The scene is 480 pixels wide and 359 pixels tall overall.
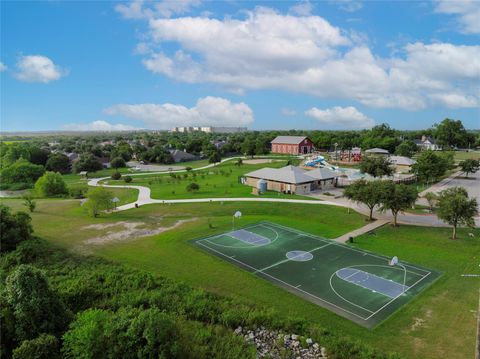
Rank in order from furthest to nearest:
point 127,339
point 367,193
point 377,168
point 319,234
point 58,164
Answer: point 58,164 < point 377,168 < point 367,193 < point 319,234 < point 127,339

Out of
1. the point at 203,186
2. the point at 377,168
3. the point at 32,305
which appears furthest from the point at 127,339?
the point at 377,168

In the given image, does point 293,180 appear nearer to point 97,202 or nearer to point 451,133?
point 97,202

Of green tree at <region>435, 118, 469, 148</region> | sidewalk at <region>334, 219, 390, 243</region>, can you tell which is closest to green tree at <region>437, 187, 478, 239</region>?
sidewalk at <region>334, 219, 390, 243</region>

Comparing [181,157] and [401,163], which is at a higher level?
[401,163]

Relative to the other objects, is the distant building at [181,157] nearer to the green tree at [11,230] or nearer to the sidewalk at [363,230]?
the green tree at [11,230]

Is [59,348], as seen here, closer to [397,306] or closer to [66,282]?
[66,282]

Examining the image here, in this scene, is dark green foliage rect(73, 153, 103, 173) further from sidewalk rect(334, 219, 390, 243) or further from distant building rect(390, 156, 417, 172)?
distant building rect(390, 156, 417, 172)
